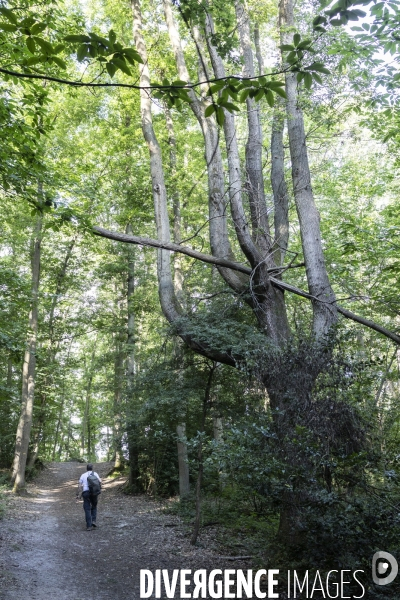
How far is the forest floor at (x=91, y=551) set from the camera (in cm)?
632

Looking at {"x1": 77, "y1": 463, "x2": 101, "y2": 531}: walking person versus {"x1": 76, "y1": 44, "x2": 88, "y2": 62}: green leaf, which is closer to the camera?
{"x1": 76, "y1": 44, "x2": 88, "y2": 62}: green leaf

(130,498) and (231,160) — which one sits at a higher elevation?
(231,160)

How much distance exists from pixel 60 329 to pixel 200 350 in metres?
12.1

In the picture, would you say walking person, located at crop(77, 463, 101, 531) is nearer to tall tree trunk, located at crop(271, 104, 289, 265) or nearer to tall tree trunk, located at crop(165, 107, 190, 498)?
tall tree trunk, located at crop(165, 107, 190, 498)

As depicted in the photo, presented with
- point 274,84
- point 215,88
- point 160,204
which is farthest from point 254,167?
point 215,88

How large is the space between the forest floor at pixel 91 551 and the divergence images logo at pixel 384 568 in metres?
2.94

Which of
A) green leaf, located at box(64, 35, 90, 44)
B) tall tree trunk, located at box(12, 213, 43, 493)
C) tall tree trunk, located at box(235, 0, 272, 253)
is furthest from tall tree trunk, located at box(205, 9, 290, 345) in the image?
tall tree trunk, located at box(12, 213, 43, 493)

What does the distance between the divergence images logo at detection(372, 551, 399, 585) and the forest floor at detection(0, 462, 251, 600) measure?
9.66 feet

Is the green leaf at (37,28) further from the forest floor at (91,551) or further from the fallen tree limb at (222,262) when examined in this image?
the forest floor at (91,551)

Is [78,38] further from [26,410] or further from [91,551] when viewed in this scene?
[26,410]

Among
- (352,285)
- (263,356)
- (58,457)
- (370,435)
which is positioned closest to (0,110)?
(263,356)

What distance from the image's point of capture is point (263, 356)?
5.87 metres

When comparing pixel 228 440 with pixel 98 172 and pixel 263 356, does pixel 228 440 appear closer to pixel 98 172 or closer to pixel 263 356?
pixel 263 356

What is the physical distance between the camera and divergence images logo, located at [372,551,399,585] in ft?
15.2
